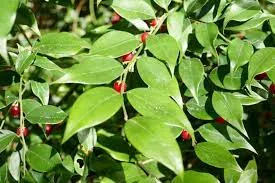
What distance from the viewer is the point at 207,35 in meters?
0.96

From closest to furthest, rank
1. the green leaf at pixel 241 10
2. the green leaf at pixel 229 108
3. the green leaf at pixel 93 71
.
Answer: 1. the green leaf at pixel 93 71
2. the green leaf at pixel 229 108
3. the green leaf at pixel 241 10

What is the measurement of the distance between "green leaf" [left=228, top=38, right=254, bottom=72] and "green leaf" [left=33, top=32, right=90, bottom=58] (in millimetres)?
291

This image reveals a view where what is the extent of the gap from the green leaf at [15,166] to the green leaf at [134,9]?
15.0 inches

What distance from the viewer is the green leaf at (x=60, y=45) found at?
94 cm

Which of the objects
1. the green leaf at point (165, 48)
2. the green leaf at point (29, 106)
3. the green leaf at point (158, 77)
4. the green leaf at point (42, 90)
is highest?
the green leaf at point (165, 48)

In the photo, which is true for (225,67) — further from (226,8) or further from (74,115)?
(74,115)

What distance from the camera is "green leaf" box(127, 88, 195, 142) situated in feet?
2.29

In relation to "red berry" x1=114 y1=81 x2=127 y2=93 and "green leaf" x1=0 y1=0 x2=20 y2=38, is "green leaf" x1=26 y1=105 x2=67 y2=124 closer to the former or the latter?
"red berry" x1=114 y1=81 x2=127 y2=93

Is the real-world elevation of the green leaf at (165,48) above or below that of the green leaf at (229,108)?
above

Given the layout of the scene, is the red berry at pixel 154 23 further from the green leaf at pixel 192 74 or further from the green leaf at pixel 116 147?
the green leaf at pixel 116 147

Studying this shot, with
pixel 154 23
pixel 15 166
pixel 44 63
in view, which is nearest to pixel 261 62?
pixel 154 23

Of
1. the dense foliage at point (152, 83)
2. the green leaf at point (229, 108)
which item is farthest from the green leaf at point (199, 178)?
the green leaf at point (229, 108)

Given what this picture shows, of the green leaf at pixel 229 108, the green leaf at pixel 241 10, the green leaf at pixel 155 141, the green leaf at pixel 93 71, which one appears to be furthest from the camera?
the green leaf at pixel 241 10

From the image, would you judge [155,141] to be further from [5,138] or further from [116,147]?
[5,138]
